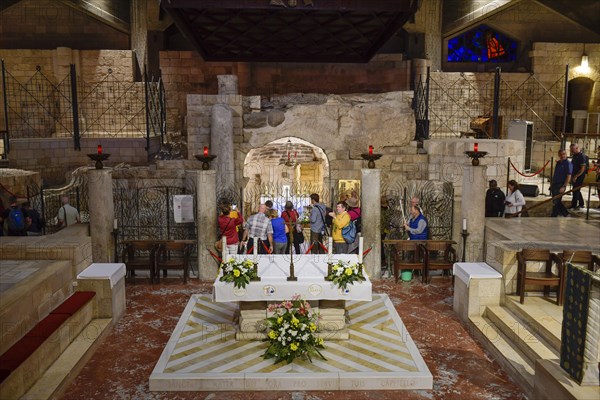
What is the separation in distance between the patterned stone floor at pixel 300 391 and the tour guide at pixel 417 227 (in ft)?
2.80

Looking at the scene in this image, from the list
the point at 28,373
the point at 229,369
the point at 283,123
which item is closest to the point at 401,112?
the point at 283,123

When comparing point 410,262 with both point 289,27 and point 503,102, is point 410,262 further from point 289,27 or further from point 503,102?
point 503,102

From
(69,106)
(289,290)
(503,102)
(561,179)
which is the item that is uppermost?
(503,102)

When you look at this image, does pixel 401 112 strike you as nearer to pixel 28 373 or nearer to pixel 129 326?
pixel 129 326

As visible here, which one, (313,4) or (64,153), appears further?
(64,153)

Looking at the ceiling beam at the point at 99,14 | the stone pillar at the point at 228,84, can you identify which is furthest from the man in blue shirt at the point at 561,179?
the ceiling beam at the point at 99,14

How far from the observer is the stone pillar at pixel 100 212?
9922 mm

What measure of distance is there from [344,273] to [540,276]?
9.53 feet

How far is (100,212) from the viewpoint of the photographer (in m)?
9.94

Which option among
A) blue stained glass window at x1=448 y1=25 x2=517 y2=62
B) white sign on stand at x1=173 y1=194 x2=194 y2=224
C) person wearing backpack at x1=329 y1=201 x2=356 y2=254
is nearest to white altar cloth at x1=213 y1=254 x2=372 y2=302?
person wearing backpack at x1=329 y1=201 x2=356 y2=254

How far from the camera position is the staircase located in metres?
6.77

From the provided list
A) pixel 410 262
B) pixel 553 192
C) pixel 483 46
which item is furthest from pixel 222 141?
pixel 483 46

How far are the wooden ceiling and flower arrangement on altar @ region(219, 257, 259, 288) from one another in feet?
10.8

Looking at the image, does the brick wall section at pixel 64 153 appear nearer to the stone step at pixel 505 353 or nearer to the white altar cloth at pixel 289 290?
the white altar cloth at pixel 289 290
